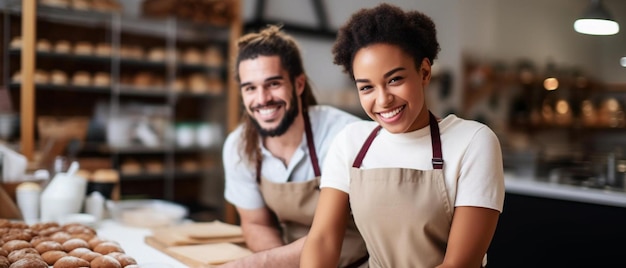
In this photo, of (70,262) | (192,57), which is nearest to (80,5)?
(192,57)

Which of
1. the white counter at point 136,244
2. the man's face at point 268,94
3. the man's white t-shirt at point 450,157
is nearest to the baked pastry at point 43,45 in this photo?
the white counter at point 136,244

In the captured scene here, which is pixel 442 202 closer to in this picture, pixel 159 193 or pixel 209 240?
pixel 209 240

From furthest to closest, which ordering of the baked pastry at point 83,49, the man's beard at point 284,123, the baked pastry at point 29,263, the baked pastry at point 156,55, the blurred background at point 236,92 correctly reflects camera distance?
the baked pastry at point 156,55 < the baked pastry at point 83,49 < the blurred background at point 236,92 < the man's beard at point 284,123 < the baked pastry at point 29,263

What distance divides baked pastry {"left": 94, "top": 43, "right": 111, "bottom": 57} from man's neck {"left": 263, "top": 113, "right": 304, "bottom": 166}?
11.2 ft

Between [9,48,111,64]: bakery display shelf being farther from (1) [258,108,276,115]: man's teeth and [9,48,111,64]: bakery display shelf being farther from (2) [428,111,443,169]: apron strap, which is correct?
(2) [428,111,443,169]: apron strap

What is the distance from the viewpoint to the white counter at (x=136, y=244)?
1.90 meters

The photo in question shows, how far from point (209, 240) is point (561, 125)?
5.78m

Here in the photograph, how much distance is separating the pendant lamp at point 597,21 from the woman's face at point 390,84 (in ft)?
10.4

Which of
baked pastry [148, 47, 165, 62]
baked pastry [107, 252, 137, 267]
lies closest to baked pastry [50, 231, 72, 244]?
baked pastry [107, 252, 137, 267]

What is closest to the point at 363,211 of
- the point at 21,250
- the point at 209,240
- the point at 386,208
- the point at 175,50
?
the point at 386,208

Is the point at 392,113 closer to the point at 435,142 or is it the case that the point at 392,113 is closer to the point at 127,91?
the point at 435,142

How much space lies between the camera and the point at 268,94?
2105 millimetres

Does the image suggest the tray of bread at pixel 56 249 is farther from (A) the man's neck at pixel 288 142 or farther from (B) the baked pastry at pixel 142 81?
(B) the baked pastry at pixel 142 81

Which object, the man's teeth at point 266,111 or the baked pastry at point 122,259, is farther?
the man's teeth at point 266,111
